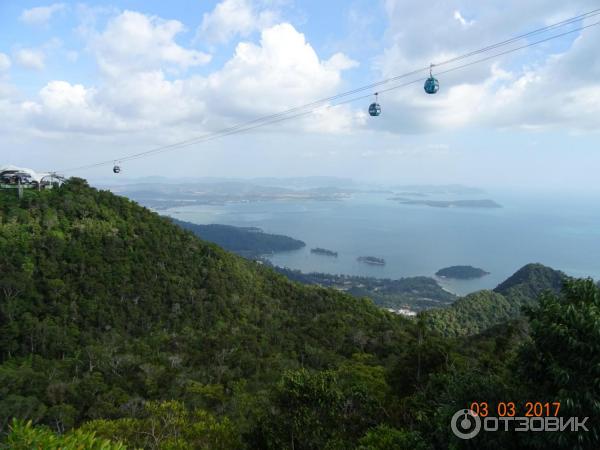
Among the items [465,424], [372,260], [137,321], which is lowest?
[372,260]

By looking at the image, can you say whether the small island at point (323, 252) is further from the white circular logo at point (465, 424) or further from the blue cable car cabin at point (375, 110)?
the white circular logo at point (465, 424)

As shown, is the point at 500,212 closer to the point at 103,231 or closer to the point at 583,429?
the point at 103,231

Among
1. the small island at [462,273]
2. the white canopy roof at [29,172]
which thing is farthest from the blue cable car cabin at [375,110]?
the small island at [462,273]
